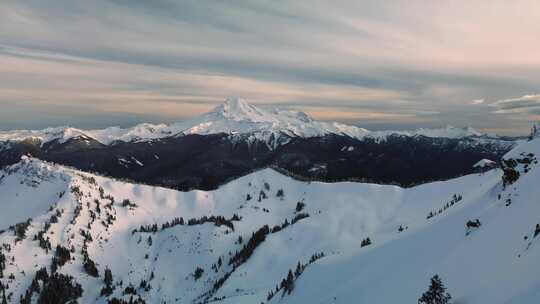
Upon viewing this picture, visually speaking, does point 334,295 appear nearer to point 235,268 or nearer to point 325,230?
point 235,268

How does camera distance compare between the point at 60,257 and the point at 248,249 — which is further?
the point at 60,257

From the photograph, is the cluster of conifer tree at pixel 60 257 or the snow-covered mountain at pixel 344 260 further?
the cluster of conifer tree at pixel 60 257

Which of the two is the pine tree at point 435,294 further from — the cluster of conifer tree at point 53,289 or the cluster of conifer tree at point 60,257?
the cluster of conifer tree at point 60,257

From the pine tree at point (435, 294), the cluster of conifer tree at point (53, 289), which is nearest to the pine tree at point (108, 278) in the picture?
the cluster of conifer tree at point (53, 289)

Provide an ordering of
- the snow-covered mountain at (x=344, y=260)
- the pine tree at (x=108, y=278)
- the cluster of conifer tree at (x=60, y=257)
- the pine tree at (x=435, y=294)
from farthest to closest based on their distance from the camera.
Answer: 1. the pine tree at (x=108, y=278)
2. the cluster of conifer tree at (x=60, y=257)
3. the snow-covered mountain at (x=344, y=260)
4. the pine tree at (x=435, y=294)

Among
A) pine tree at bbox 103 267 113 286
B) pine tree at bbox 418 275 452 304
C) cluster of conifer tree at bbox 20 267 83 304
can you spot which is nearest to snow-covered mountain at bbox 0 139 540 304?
cluster of conifer tree at bbox 20 267 83 304

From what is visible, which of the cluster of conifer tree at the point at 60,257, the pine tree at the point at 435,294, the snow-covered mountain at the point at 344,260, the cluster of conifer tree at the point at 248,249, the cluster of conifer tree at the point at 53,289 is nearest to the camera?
the pine tree at the point at 435,294

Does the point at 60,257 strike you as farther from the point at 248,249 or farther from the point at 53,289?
the point at 248,249

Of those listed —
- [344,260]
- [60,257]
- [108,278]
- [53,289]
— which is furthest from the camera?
[108,278]

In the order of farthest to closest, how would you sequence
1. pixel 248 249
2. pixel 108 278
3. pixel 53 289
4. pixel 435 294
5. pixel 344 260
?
pixel 108 278 → pixel 248 249 → pixel 53 289 → pixel 344 260 → pixel 435 294

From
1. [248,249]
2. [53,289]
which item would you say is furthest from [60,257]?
[248,249]

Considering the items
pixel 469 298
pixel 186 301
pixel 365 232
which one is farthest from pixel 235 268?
pixel 469 298
